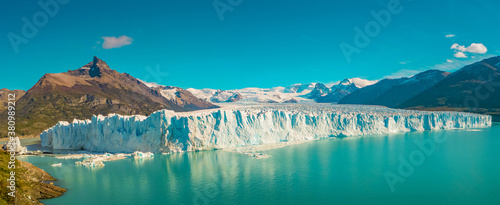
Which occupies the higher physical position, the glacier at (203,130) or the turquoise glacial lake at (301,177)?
the glacier at (203,130)

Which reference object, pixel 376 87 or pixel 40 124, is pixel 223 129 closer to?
pixel 40 124

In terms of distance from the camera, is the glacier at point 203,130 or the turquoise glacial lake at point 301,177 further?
the glacier at point 203,130

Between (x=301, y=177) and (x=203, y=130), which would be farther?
(x=203, y=130)

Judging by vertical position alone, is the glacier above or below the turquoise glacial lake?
above

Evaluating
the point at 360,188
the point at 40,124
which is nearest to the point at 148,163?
the point at 360,188
